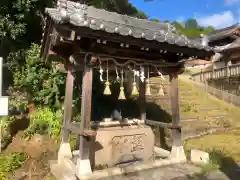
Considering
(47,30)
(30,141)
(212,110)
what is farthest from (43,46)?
(212,110)

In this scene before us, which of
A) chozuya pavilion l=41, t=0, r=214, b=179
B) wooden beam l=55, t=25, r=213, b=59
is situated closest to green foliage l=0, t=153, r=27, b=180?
chozuya pavilion l=41, t=0, r=214, b=179

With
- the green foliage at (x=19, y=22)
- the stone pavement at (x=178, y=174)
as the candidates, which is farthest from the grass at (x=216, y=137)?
the green foliage at (x=19, y=22)

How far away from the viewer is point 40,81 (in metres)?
9.77

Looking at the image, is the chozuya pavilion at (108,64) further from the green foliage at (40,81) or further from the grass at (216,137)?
the green foliage at (40,81)

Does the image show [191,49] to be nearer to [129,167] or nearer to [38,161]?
[129,167]

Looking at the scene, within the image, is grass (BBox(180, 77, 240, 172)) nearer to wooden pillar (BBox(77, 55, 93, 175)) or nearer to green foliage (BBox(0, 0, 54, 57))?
wooden pillar (BBox(77, 55, 93, 175))

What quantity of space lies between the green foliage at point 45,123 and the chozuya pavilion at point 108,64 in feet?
6.35

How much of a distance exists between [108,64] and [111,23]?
1147mm

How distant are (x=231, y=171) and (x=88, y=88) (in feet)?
15.4

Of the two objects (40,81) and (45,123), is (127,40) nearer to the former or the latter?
(45,123)

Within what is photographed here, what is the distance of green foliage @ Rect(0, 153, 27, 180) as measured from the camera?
6822 mm

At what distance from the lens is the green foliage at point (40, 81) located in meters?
9.59

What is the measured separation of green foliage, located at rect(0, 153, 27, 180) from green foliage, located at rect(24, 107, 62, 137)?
1.23 meters

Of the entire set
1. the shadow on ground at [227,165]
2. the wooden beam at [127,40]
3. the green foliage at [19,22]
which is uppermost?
the green foliage at [19,22]
